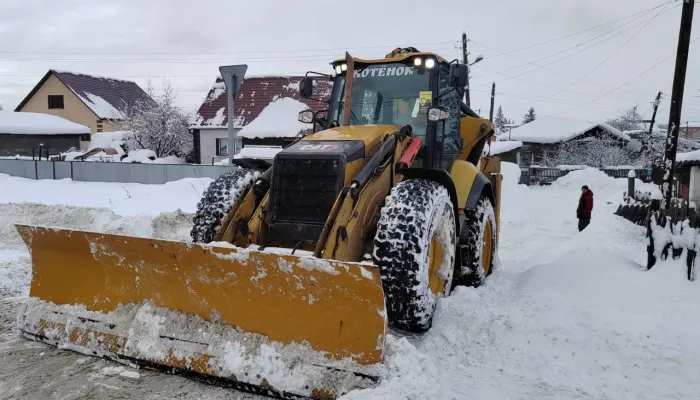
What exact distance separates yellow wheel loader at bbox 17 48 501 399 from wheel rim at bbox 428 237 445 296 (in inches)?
0.7

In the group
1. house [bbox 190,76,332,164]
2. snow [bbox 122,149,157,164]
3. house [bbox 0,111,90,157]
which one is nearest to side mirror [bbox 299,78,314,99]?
house [bbox 190,76,332,164]

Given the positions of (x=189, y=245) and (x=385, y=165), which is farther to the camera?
(x=385, y=165)

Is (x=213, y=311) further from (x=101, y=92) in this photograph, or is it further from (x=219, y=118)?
(x=101, y=92)

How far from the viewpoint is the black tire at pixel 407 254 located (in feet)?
Answer: 13.6

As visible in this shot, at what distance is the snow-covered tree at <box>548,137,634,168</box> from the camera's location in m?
36.0

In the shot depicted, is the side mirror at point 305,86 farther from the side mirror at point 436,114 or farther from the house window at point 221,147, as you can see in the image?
the house window at point 221,147

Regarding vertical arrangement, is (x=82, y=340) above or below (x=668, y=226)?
below

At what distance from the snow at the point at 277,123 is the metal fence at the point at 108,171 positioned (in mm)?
4048

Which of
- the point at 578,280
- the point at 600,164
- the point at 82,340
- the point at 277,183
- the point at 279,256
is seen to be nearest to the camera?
the point at 279,256

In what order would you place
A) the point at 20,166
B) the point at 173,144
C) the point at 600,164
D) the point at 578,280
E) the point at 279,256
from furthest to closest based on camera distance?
the point at 600,164, the point at 173,144, the point at 20,166, the point at 578,280, the point at 279,256

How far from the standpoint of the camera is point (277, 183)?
16.1 ft

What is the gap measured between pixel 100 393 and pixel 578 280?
4.92 m

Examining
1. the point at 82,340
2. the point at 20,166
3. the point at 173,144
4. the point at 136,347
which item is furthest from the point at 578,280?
the point at 173,144

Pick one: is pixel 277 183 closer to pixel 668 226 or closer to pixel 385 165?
pixel 385 165
